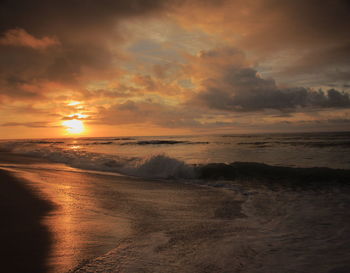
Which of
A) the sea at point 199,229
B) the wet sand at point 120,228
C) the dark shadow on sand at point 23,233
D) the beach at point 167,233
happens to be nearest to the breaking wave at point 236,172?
the sea at point 199,229

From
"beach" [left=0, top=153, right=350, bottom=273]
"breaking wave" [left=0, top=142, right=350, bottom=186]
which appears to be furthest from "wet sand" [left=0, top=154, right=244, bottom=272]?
"breaking wave" [left=0, top=142, right=350, bottom=186]

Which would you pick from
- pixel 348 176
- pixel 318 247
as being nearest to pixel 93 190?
pixel 318 247

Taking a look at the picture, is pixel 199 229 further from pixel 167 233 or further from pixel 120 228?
pixel 120 228

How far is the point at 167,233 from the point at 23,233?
2.33 m

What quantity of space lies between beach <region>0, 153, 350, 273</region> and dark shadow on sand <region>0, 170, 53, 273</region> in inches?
0.5

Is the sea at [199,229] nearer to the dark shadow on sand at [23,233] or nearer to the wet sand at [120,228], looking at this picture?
the wet sand at [120,228]

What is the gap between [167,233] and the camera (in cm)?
423

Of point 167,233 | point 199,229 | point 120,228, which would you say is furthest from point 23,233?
point 199,229

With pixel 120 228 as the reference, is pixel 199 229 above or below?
below

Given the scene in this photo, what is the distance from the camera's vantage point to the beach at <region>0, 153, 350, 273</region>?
126 inches

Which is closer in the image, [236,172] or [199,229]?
[199,229]

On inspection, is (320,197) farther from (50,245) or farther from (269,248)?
(50,245)

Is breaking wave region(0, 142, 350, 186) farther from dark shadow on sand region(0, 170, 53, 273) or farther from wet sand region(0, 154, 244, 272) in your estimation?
dark shadow on sand region(0, 170, 53, 273)

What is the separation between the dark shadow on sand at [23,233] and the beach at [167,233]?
1 cm
